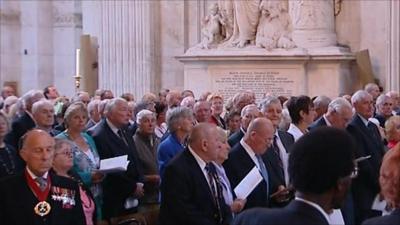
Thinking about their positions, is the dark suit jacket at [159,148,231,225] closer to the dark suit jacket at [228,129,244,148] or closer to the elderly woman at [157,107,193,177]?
the elderly woman at [157,107,193,177]

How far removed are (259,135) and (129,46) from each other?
31.0ft

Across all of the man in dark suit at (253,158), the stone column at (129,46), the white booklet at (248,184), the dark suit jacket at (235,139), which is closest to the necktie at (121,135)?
the dark suit jacket at (235,139)

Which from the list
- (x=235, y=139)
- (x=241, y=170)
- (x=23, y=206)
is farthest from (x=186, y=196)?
(x=235, y=139)

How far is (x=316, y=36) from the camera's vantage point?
13883 millimetres

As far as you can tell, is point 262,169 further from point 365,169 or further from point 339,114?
point 339,114

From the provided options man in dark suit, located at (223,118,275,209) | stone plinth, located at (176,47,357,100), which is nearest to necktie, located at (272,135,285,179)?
man in dark suit, located at (223,118,275,209)

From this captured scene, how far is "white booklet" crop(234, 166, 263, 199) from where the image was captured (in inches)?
235

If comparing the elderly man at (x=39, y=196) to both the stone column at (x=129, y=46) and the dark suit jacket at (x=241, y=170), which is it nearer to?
the dark suit jacket at (x=241, y=170)

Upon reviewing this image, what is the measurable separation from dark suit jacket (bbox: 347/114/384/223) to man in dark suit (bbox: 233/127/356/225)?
13.2ft

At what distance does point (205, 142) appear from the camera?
5.72 metres

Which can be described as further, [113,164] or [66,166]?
[113,164]

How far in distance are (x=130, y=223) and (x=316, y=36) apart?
24.2 feet

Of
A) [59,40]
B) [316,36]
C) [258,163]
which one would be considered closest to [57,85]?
[59,40]

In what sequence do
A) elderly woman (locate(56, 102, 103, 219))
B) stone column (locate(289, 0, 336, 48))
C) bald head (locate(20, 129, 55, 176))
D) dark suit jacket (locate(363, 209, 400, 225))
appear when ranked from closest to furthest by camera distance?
1. dark suit jacket (locate(363, 209, 400, 225))
2. bald head (locate(20, 129, 55, 176))
3. elderly woman (locate(56, 102, 103, 219))
4. stone column (locate(289, 0, 336, 48))
